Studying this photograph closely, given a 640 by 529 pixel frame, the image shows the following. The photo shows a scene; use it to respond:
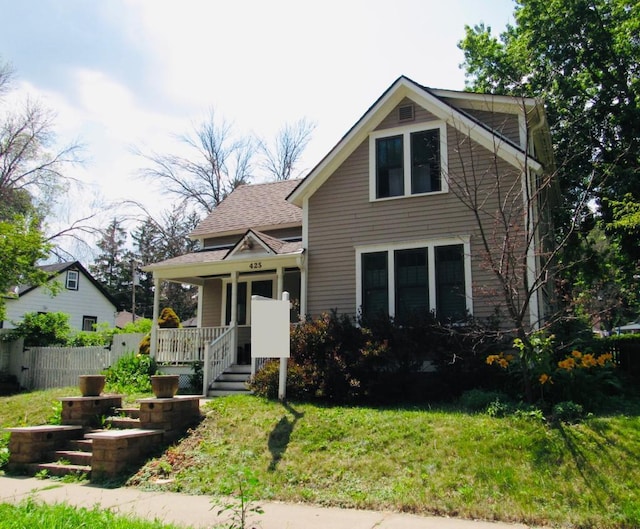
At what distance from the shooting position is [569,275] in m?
20.6

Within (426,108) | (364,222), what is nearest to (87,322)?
(364,222)

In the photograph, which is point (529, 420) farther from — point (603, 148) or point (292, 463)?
point (603, 148)

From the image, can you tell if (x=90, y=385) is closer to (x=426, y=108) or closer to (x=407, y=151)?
(x=407, y=151)

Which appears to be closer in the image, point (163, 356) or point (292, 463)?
point (292, 463)

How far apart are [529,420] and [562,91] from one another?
52.1 feet

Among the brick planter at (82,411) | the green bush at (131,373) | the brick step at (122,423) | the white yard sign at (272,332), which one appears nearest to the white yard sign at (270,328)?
the white yard sign at (272,332)

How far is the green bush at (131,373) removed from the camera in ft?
46.2

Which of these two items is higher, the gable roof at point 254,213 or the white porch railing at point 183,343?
the gable roof at point 254,213

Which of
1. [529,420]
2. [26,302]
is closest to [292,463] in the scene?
[529,420]

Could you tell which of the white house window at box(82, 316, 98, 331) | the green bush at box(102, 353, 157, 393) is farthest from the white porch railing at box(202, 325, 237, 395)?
the white house window at box(82, 316, 98, 331)

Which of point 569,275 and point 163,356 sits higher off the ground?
point 569,275

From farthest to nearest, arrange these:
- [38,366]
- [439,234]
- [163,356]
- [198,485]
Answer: [38,366], [163,356], [439,234], [198,485]

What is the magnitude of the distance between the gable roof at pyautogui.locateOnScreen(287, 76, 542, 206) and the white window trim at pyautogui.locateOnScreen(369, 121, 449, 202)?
0.75 feet

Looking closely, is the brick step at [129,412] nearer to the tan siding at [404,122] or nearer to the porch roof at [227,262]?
the porch roof at [227,262]
